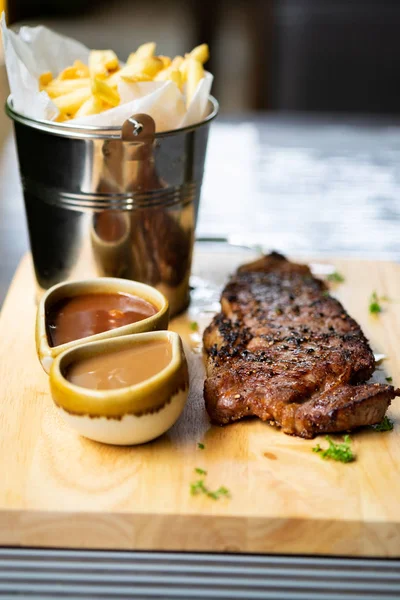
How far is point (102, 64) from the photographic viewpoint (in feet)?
8.80

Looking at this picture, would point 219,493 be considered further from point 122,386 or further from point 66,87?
point 66,87

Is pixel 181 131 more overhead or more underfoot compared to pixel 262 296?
more overhead

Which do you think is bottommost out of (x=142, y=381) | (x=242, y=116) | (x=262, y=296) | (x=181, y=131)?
(x=242, y=116)

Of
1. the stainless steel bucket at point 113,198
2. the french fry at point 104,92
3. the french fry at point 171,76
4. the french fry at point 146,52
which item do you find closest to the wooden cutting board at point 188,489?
the stainless steel bucket at point 113,198

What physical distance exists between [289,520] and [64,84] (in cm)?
159

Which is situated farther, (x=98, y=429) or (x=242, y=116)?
(x=242, y=116)

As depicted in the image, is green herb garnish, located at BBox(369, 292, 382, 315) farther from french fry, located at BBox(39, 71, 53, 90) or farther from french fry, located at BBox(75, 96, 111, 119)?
french fry, located at BBox(39, 71, 53, 90)

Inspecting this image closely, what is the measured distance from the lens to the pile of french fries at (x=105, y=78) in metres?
2.51

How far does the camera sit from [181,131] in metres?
2.57

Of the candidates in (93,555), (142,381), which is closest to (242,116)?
(142,381)

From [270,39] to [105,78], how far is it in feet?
15.1

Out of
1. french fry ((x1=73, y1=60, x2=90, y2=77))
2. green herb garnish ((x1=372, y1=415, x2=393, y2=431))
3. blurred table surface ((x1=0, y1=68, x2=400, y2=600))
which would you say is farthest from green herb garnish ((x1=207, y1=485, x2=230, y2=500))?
french fry ((x1=73, y1=60, x2=90, y2=77))

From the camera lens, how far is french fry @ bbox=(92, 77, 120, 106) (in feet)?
8.07

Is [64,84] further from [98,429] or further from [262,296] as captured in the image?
[98,429]
